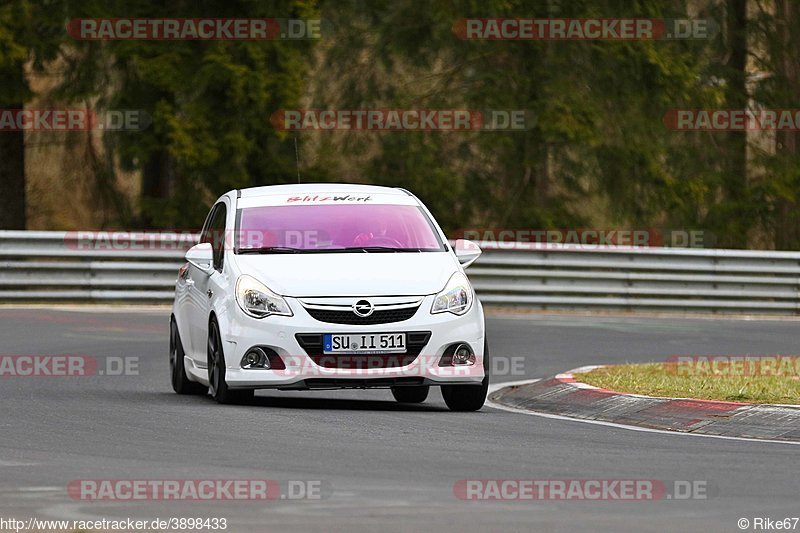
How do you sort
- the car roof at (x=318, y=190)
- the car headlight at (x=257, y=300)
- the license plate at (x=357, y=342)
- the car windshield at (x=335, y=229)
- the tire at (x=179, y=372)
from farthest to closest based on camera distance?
the tire at (x=179, y=372) < the car roof at (x=318, y=190) < the car windshield at (x=335, y=229) < the car headlight at (x=257, y=300) < the license plate at (x=357, y=342)

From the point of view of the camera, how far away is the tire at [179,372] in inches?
576

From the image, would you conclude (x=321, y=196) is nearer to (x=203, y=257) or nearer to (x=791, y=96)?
(x=203, y=257)

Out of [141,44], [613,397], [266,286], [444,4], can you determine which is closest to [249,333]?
[266,286]

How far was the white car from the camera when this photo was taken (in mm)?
12602

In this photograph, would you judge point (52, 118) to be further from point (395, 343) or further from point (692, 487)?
point (692, 487)

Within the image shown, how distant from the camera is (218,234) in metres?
14.4

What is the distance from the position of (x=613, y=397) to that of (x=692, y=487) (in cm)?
445

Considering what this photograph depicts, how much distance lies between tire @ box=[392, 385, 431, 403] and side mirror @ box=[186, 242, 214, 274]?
173 centimetres

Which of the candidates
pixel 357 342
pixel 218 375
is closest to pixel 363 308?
pixel 357 342

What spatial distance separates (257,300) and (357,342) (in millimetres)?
779

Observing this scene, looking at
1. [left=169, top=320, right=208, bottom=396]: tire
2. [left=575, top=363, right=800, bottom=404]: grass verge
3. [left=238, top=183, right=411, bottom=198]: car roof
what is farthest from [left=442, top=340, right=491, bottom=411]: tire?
[left=169, top=320, right=208, bottom=396]: tire

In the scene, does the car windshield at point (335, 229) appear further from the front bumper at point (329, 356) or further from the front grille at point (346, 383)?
the front grille at point (346, 383)

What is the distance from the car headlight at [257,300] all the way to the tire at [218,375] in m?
0.35

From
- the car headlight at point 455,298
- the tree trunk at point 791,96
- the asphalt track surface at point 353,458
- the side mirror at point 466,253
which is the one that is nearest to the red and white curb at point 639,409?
the asphalt track surface at point 353,458
